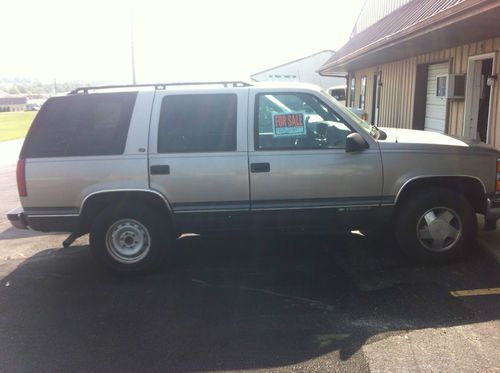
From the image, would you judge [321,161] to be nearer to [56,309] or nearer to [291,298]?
[291,298]

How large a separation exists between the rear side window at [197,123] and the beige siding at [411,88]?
5.33 metres

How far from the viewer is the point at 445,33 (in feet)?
26.1

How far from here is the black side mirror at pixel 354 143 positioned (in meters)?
4.83

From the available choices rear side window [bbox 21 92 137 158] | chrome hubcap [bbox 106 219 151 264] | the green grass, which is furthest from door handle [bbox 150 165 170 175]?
the green grass

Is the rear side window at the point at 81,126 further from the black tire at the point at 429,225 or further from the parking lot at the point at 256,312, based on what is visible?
the black tire at the point at 429,225

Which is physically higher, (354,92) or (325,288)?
(354,92)

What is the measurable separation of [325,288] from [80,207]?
8.22 ft

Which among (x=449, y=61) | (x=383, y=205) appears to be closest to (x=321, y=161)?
(x=383, y=205)

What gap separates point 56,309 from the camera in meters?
4.41

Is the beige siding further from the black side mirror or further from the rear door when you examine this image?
the rear door

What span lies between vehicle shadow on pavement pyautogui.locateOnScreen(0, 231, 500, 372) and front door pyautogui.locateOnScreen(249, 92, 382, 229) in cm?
65

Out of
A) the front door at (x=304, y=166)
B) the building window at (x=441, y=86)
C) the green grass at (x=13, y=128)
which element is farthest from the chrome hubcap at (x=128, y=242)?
the green grass at (x=13, y=128)

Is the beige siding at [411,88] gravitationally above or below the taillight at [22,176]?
above

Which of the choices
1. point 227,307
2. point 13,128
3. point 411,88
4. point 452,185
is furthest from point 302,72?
point 227,307
